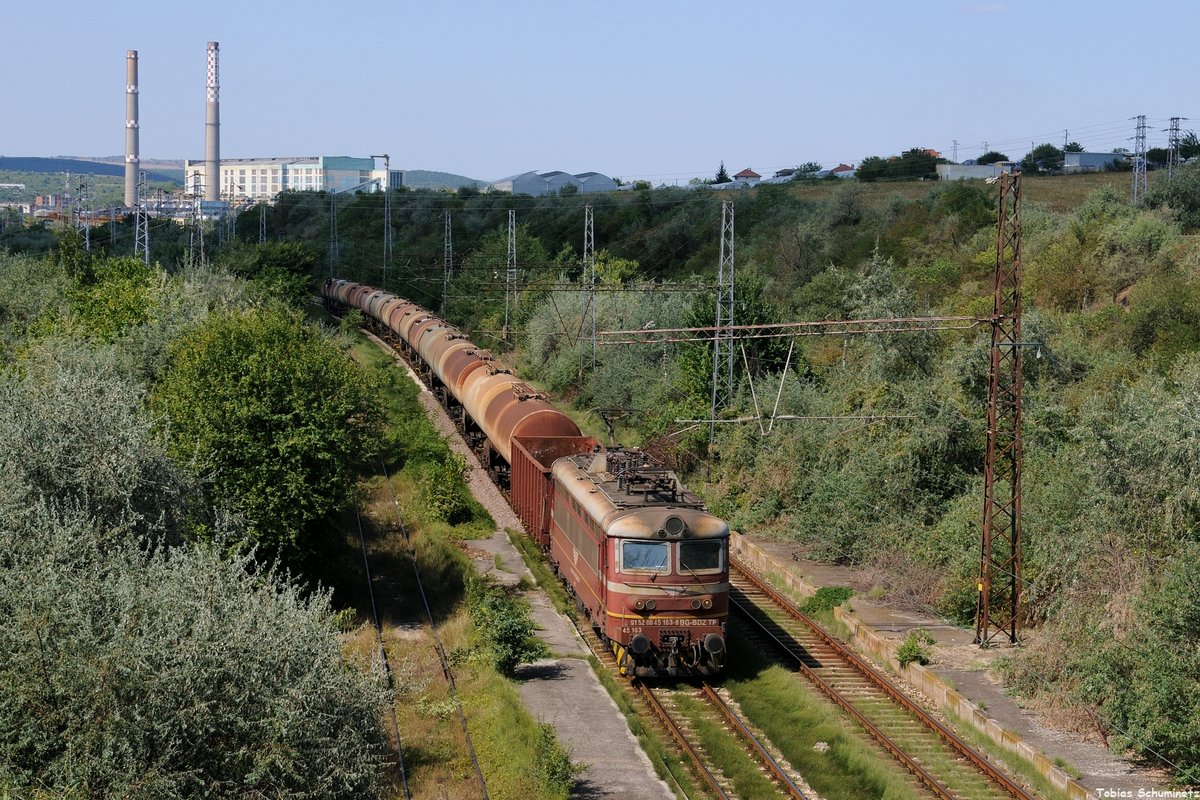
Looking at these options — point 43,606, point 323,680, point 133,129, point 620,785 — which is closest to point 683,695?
point 620,785

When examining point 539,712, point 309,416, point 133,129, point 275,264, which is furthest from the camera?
point 133,129

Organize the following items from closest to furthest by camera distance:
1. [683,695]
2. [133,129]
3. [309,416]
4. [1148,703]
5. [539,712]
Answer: [1148,703] < [539,712] < [683,695] < [309,416] < [133,129]

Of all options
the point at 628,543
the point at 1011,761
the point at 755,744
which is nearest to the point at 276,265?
the point at 628,543

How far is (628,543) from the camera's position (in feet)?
62.8

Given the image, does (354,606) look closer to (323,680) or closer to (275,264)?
(323,680)

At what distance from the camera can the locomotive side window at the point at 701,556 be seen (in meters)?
19.2

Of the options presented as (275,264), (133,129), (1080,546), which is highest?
(133,129)

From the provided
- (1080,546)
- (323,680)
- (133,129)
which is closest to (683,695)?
(1080,546)

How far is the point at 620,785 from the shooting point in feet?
51.0

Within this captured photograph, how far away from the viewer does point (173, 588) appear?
38.5 ft

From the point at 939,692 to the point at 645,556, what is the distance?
510 centimetres

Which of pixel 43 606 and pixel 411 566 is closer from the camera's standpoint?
pixel 43 606

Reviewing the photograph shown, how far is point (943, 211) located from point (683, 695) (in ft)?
177

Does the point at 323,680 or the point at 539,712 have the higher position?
the point at 323,680
